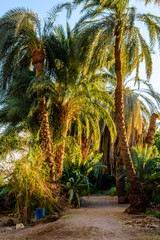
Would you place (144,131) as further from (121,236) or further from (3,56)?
(121,236)

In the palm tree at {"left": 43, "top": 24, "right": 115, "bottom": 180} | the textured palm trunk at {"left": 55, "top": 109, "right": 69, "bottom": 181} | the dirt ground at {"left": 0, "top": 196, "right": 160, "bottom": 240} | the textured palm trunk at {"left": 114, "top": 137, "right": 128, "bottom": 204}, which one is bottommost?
the dirt ground at {"left": 0, "top": 196, "right": 160, "bottom": 240}

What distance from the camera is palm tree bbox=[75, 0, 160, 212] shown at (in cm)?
1018

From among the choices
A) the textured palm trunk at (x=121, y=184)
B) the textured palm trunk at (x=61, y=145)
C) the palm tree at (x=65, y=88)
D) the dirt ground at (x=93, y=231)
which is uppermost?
the palm tree at (x=65, y=88)

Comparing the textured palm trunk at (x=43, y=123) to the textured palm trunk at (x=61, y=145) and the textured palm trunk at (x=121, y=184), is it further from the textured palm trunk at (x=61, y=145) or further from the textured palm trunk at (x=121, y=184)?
the textured palm trunk at (x=121, y=184)

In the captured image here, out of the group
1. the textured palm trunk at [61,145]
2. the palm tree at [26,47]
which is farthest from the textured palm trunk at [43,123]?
the textured palm trunk at [61,145]

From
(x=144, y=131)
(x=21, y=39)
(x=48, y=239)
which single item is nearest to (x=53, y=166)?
(x=48, y=239)

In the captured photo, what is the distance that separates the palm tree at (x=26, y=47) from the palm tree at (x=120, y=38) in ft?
7.66

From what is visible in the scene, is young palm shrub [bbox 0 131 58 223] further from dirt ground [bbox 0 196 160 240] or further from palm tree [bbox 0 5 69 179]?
palm tree [bbox 0 5 69 179]

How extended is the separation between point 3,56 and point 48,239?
9894 millimetres

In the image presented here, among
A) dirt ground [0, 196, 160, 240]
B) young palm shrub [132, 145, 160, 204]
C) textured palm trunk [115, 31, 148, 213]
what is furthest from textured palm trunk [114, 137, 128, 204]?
dirt ground [0, 196, 160, 240]

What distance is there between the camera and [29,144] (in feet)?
29.5

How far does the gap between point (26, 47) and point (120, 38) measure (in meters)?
5.44

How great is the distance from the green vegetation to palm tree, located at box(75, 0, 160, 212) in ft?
0.12

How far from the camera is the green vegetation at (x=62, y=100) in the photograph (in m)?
8.83
